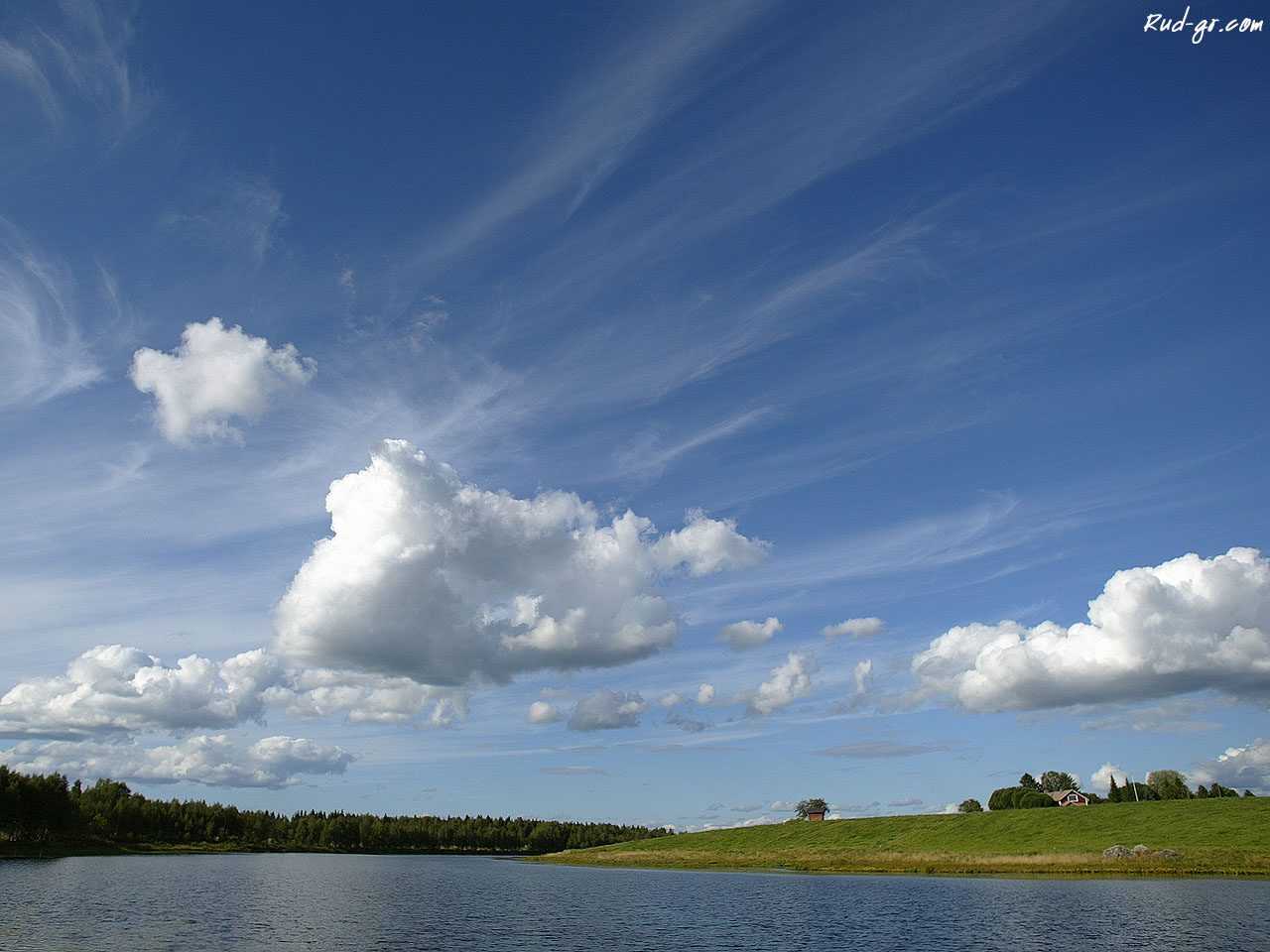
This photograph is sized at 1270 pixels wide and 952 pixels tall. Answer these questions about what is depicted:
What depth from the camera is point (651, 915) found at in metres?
82.4

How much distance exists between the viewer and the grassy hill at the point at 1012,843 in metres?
108

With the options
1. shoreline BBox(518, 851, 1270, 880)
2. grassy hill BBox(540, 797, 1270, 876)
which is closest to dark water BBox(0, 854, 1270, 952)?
shoreline BBox(518, 851, 1270, 880)

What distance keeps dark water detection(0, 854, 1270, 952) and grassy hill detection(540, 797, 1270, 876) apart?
43.9ft

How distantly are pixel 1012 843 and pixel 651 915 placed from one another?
8225 centimetres

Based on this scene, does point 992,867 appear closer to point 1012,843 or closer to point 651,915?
point 1012,843

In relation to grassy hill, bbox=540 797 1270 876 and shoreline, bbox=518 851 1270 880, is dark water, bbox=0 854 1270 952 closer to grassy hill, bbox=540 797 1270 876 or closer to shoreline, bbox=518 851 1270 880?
shoreline, bbox=518 851 1270 880

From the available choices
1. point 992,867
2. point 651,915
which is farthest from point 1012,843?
point 651,915

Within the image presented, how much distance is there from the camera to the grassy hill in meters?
108

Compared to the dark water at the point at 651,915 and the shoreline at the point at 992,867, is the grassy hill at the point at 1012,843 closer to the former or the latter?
the shoreline at the point at 992,867

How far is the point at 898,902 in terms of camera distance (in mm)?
88312

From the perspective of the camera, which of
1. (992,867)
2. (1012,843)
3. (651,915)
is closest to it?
(651,915)

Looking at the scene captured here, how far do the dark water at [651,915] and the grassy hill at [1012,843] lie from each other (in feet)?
43.9

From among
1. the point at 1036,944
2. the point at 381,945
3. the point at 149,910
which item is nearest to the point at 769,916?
the point at 1036,944

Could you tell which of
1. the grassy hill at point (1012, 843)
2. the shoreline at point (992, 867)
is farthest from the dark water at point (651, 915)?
the grassy hill at point (1012, 843)
